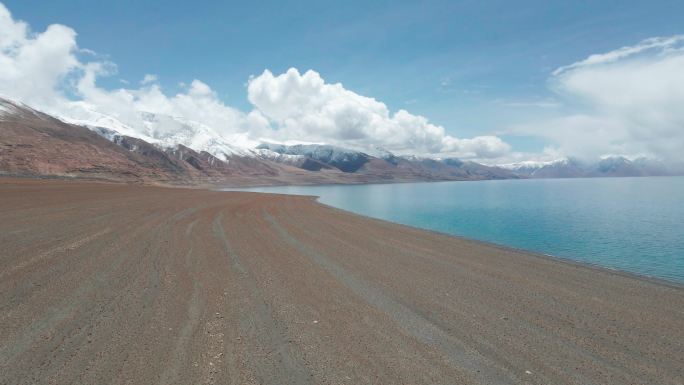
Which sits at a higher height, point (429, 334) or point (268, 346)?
point (268, 346)

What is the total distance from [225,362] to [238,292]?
4.20 meters

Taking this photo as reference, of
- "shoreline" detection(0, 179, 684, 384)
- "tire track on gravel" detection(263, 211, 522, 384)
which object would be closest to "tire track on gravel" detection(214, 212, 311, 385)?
"shoreline" detection(0, 179, 684, 384)

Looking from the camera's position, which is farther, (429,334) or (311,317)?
(311,317)

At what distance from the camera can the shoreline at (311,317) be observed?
22.8ft

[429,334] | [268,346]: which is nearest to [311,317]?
[268,346]

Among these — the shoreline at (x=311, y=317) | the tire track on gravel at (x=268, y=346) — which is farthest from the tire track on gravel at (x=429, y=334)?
the tire track on gravel at (x=268, y=346)

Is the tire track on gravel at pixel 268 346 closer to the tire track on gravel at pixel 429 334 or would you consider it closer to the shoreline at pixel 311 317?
the shoreline at pixel 311 317

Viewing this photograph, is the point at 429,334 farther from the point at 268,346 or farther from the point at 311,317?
the point at 268,346

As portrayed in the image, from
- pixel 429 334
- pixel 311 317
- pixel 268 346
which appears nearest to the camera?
pixel 268 346

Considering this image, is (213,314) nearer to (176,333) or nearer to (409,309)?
(176,333)

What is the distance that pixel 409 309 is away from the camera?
10422mm

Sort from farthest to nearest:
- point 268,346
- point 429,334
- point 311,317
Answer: point 311,317 < point 429,334 < point 268,346

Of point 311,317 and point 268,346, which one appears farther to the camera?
point 311,317

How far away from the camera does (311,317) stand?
373 inches
